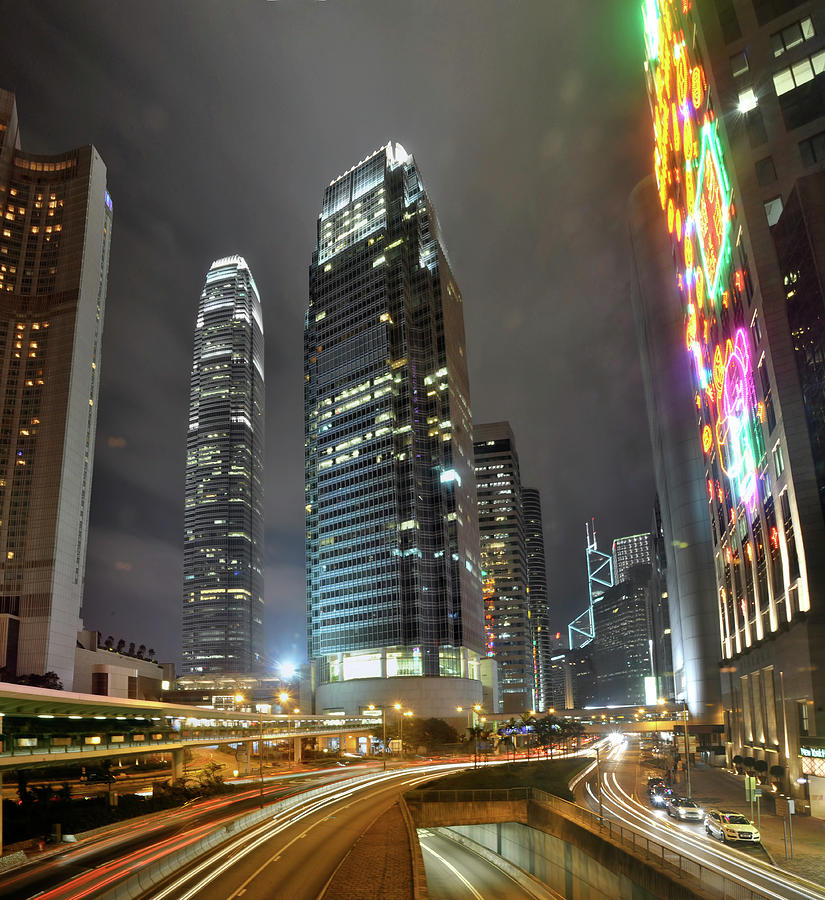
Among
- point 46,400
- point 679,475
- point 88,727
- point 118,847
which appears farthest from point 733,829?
point 46,400

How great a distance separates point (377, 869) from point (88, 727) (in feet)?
111

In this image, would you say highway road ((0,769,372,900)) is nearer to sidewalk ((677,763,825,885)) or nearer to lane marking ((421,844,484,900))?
lane marking ((421,844,484,900))

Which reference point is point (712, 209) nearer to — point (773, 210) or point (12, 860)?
point (773, 210)

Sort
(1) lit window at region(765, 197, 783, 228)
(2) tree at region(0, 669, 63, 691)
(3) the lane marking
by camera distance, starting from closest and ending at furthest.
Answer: (3) the lane marking < (1) lit window at region(765, 197, 783, 228) < (2) tree at region(0, 669, 63, 691)

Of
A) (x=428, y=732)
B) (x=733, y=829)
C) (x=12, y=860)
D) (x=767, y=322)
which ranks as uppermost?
(x=767, y=322)

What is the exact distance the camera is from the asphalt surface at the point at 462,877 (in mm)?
50406

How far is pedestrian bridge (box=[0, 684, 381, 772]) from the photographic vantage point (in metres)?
46.7

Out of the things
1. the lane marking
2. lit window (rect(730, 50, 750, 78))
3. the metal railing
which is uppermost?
lit window (rect(730, 50, 750, 78))

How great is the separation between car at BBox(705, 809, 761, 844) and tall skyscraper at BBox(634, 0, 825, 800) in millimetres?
13037

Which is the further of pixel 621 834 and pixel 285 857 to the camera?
pixel 285 857

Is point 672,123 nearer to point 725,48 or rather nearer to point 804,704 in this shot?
point 725,48

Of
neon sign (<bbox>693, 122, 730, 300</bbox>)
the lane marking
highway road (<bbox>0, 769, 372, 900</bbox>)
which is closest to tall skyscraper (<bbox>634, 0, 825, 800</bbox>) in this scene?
neon sign (<bbox>693, 122, 730, 300</bbox>)

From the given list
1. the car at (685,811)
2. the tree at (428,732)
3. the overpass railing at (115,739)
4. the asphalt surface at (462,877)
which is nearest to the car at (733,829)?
the car at (685,811)

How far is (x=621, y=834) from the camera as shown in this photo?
1556 inches
